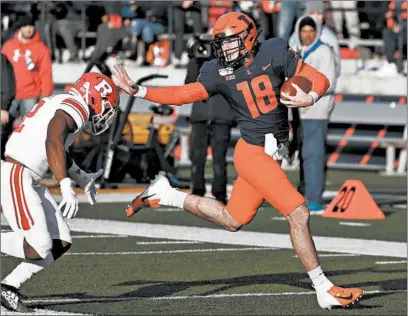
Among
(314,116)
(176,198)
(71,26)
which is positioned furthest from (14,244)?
(71,26)

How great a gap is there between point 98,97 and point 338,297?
1.86 meters

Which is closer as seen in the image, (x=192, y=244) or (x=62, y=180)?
(x=62, y=180)

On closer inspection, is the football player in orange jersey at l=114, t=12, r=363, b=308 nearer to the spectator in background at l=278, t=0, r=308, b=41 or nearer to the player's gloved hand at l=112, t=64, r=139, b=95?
the player's gloved hand at l=112, t=64, r=139, b=95

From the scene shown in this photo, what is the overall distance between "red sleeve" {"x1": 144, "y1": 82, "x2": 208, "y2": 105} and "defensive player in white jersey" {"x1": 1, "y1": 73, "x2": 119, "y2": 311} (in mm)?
998

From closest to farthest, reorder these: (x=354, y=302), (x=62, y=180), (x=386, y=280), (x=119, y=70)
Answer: (x=62, y=180) < (x=354, y=302) < (x=119, y=70) < (x=386, y=280)

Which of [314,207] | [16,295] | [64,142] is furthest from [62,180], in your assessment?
[314,207]

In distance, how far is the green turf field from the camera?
337 inches

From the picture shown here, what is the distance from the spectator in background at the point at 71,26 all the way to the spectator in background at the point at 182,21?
1.59 meters

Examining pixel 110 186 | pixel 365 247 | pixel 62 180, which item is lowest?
pixel 110 186

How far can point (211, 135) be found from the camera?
48.1ft

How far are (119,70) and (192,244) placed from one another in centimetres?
282

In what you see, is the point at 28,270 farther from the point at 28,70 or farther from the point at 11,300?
the point at 28,70

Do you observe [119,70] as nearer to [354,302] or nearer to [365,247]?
[354,302]

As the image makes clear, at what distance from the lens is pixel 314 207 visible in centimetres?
1441
